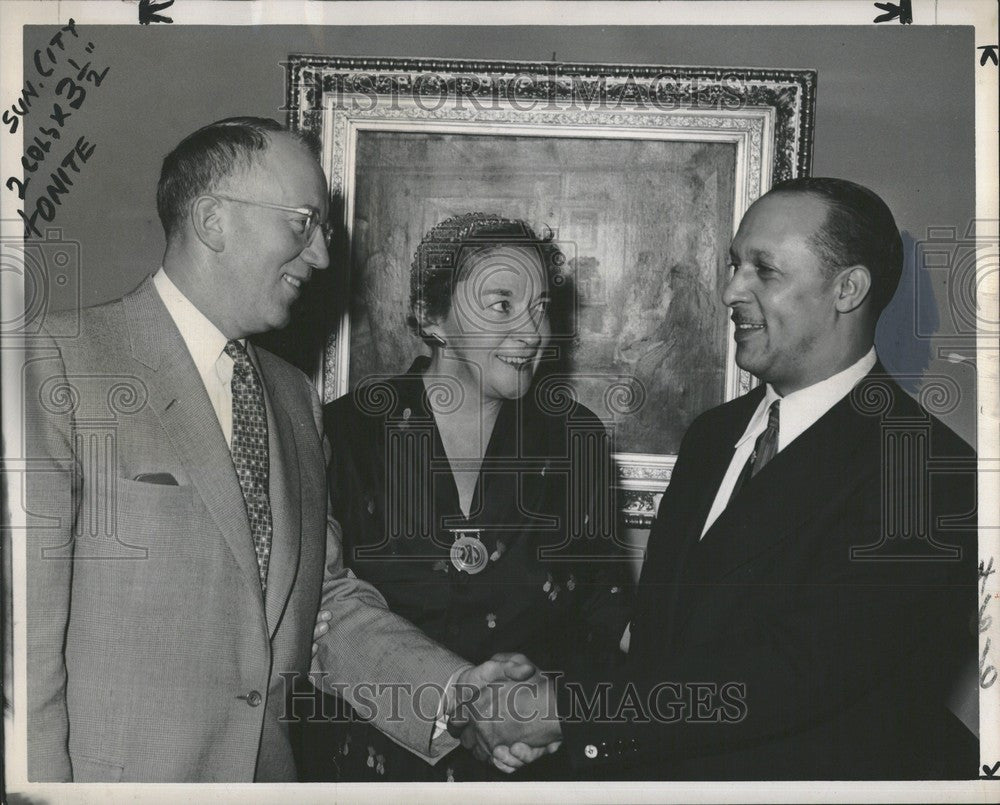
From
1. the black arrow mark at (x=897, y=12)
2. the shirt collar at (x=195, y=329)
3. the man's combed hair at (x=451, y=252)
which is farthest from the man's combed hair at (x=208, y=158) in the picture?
the black arrow mark at (x=897, y=12)

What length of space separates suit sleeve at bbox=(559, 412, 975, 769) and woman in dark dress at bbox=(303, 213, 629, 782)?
88mm

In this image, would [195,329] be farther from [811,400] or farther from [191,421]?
[811,400]

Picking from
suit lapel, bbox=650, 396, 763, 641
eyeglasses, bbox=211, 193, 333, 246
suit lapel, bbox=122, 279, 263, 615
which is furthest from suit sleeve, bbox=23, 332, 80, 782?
suit lapel, bbox=650, 396, 763, 641

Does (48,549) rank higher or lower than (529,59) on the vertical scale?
lower

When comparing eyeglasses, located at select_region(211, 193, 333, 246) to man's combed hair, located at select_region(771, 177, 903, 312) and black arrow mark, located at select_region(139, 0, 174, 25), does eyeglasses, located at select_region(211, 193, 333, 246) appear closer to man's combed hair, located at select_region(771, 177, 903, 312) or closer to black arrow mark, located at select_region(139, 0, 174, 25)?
black arrow mark, located at select_region(139, 0, 174, 25)

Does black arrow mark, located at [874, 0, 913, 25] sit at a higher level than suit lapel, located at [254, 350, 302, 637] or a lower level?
higher

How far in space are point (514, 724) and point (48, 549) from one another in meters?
0.95

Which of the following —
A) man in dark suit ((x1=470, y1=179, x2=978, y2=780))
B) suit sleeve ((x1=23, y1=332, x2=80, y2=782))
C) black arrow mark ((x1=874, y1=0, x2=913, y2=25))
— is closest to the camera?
suit sleeve ((x1=23, y1=332, x2=80, y2=782))

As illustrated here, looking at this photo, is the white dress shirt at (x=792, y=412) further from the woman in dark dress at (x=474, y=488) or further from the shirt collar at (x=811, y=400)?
the woman in dark dress at (x=474, y=488)

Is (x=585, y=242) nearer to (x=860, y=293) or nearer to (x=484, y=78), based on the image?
(x=484, y=78)

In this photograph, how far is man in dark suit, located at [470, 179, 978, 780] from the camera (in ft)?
6.32

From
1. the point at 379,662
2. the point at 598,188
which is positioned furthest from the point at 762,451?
the point at 379,662

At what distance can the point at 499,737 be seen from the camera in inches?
77.4

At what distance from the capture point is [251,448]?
190 cm
